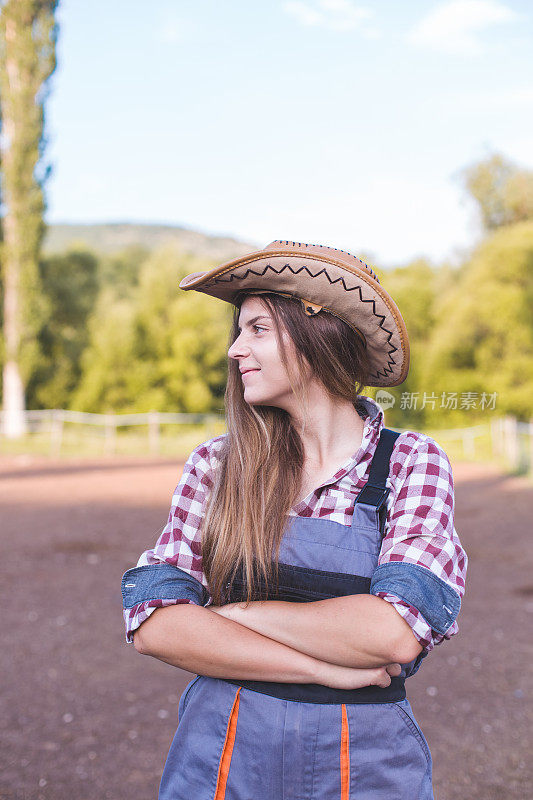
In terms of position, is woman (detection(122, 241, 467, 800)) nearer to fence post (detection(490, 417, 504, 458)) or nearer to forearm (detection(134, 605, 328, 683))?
forearm (detection(134, 605, 328, 683))

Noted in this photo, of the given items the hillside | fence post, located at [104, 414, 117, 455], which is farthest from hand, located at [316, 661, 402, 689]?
the hillside

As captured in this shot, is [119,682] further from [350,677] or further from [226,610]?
[350,677]

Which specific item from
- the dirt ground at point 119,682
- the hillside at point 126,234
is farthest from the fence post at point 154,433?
the hillside at point 126,234

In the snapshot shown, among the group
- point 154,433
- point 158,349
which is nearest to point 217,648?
point 154,433

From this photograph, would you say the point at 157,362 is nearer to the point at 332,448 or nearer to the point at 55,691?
the point at 55,691

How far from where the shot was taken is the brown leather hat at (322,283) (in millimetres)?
1546

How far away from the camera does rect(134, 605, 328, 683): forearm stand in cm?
144

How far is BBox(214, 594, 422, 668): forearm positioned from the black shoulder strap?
18 centimetres

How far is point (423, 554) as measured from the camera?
1.42 meters

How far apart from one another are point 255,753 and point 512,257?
27415 mm

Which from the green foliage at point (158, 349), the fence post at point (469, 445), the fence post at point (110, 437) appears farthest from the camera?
the green foliage at point (158, 349)

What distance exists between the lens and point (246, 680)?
1494 mm

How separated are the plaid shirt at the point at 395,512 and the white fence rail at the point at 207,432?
53.8 ft

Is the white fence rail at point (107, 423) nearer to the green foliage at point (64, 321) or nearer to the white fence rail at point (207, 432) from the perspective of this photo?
the white fence rail at point (207, 432)
